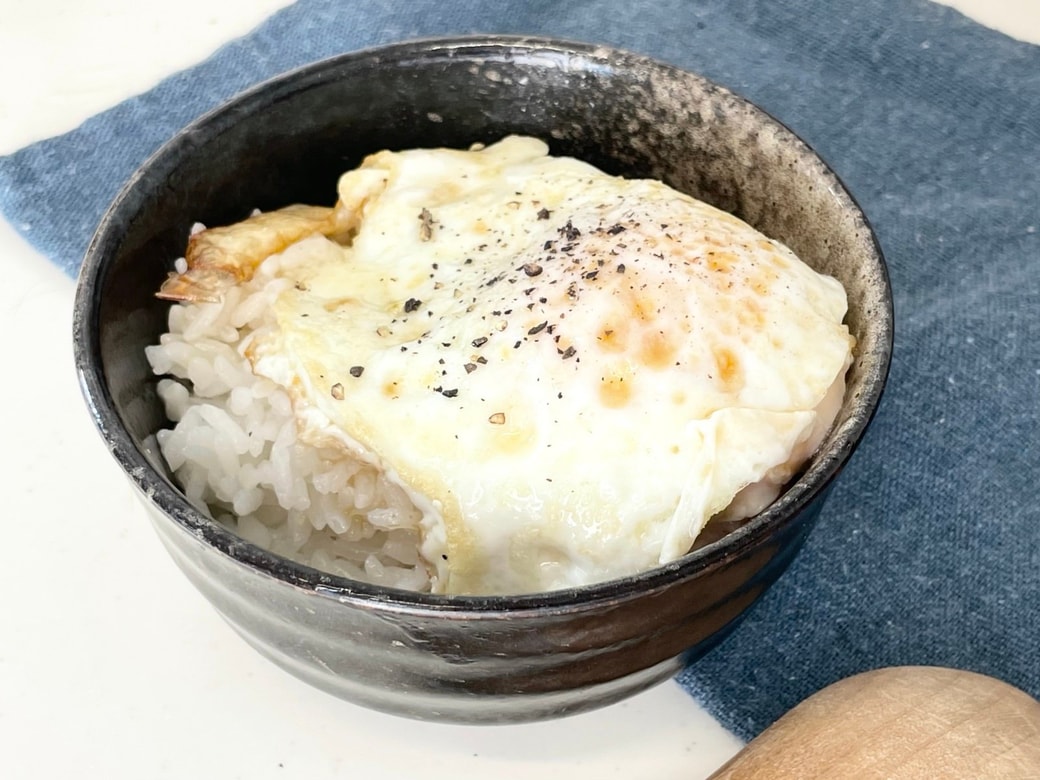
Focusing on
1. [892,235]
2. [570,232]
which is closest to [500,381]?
[570,232]

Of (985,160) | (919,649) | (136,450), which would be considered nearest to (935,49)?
(985,160)

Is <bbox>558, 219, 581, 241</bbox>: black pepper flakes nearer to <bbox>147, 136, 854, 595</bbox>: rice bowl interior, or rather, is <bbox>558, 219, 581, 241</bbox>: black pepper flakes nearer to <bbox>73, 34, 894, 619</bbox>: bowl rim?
<bbox>147, 136, 854, 595</bbox>: rice bowl interior

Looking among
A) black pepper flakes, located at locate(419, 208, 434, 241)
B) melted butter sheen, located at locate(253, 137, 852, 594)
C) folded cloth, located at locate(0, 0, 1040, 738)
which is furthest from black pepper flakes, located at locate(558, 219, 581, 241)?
folded cloth, located at locate(0, 0, 1040, 738)

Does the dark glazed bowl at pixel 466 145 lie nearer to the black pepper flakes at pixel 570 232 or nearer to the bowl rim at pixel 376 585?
the bowl rim at pixel 376 585

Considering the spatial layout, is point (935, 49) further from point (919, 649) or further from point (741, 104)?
point (919, 649)

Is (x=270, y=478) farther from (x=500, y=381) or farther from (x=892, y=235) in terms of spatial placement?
(x=892, y=235)
